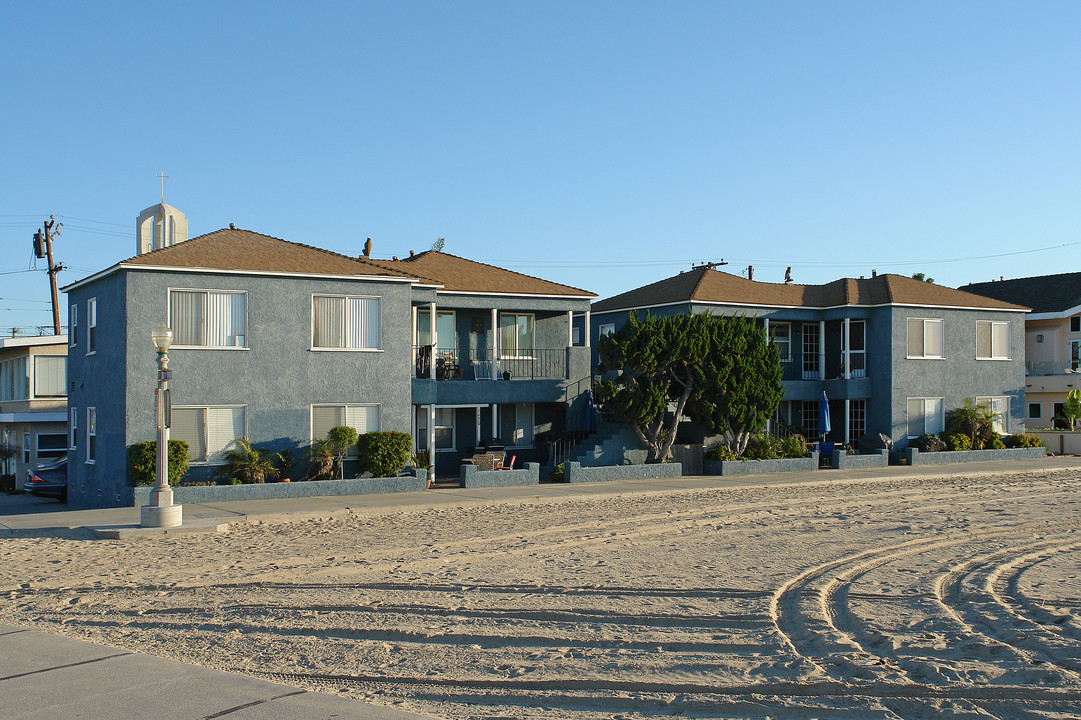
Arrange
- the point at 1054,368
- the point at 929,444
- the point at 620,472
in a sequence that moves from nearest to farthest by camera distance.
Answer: the point at 620,472 < the point at 929,444 < the point at 1054,368

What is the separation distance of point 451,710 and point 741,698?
2.37m

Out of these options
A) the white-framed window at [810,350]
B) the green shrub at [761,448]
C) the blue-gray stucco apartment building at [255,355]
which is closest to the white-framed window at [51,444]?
the blue-gray stucco apartment building at [255,355]

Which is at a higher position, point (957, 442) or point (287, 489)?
point (957, 442)

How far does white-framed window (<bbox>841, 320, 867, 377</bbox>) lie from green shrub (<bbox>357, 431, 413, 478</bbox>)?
18578mm

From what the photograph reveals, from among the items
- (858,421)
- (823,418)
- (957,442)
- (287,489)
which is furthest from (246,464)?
(957,442)

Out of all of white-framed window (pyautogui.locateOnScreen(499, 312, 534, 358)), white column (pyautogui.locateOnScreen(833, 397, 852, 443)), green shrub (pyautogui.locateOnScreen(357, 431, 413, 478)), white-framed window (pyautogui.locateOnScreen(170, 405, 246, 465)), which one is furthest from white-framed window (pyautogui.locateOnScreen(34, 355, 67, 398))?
white column (pyautogui.locateOnScreen(833, 397, 852, 443))

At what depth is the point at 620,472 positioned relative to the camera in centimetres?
2762

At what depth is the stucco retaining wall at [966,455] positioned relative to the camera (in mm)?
33094

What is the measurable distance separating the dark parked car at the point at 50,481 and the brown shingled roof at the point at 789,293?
19600 mm

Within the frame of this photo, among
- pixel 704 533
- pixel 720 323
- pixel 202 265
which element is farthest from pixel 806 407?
pixel 202 265

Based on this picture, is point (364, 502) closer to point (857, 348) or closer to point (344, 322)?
point (344, 322)

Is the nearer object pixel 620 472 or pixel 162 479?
pixel 162 479

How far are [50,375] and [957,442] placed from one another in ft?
106

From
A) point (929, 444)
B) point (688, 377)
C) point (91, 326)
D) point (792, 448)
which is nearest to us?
point (91, 326)
